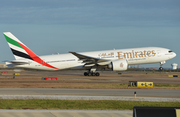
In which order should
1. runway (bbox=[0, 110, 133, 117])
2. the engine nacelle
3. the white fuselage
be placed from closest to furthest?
runway (bbox=[0, 110, 133, 117]) → the engine nacelle → the white fuselage

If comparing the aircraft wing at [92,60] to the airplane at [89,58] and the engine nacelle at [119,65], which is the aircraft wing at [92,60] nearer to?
the airplane at [89,58]

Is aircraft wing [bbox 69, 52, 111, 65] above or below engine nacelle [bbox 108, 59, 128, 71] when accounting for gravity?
above

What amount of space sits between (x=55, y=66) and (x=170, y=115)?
3922 cm

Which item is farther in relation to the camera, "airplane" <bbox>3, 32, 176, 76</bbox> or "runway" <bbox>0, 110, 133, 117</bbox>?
"airplane" <bbox>3, 32, 176, 76</bbox>

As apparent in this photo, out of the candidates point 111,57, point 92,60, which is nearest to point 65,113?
point 92,60

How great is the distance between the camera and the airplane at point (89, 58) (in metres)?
43.5

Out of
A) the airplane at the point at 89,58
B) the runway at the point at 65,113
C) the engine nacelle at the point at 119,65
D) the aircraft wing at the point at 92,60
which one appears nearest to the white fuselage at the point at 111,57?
the airplane at the point at 89,58

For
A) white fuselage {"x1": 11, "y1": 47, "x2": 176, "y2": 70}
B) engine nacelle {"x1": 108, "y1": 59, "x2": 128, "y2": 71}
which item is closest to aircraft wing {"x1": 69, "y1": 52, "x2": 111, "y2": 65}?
white fuselage {"x1": 11, "y1": 47, "x2": 176, "y2": 70}

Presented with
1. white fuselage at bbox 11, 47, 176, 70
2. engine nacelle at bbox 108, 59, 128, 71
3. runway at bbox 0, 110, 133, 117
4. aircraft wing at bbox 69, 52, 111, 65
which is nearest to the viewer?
runway at bbox 0, 110, 133, 117

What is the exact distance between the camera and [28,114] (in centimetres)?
1243

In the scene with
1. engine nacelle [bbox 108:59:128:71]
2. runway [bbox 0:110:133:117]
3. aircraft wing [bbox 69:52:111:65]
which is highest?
aircraft wing [bbox 69:52:111:65]

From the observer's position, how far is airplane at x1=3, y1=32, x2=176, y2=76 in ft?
143

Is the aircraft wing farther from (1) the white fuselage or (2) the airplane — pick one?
(1) the white fuselage

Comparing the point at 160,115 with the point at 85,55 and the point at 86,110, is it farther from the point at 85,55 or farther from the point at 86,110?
the point at 85,55
